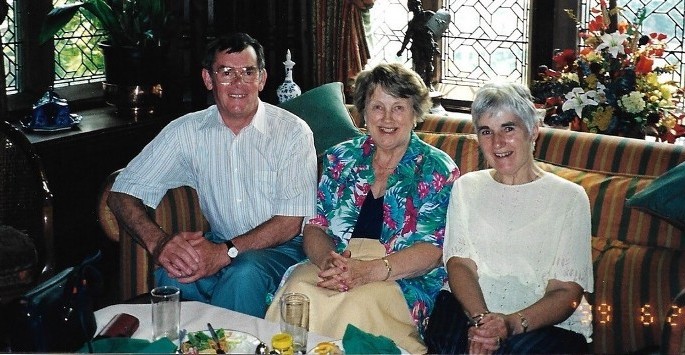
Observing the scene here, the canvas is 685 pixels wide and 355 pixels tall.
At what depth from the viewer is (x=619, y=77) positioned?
336cm

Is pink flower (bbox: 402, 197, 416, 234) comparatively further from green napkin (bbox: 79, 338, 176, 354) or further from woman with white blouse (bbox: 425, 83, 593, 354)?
green napkin (bbox: 79, 338, 176, 354)

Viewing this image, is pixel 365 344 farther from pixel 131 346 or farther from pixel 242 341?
pixel 131 346

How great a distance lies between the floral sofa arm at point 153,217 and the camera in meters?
3.20

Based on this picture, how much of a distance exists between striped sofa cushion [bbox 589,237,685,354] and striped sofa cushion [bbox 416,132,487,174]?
506mm

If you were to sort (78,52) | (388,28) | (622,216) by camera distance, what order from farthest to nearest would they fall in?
1. (388,28)
2. (78,52)
3. (622,216)

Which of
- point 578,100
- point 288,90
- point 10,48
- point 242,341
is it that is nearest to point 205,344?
point 242,341

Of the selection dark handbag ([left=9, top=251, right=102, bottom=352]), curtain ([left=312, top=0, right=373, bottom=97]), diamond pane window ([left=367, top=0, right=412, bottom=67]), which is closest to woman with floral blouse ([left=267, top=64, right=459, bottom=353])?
dark handbag ([left=9, top=251, right=102, bottom=352])

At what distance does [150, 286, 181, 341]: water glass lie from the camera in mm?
2219

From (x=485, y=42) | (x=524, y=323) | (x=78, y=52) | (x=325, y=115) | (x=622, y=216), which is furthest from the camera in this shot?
(x=78, y=52)

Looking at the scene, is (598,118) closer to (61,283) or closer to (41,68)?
(61,283)

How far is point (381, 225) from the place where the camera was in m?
2.96

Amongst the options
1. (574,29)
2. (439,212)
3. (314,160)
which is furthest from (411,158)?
(574,29)

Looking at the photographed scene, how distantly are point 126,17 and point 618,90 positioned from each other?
7.79 ft

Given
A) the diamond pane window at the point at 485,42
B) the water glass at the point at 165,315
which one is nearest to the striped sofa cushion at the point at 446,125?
the diamond pane window at the point at 485,42
